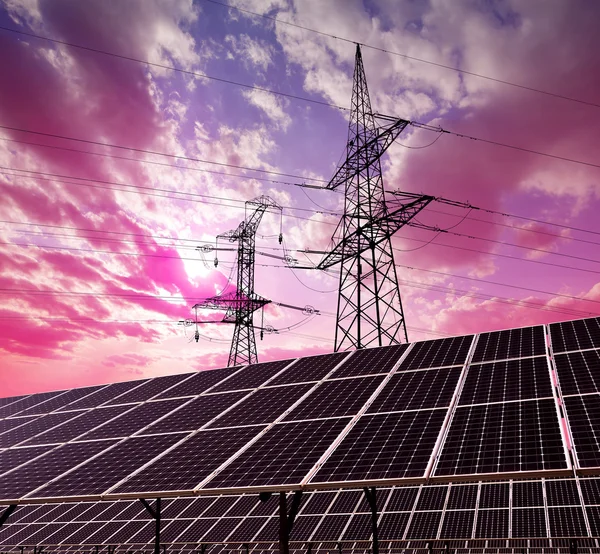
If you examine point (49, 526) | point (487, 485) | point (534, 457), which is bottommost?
point (49, 526)

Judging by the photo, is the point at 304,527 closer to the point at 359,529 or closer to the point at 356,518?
the point at 356,518

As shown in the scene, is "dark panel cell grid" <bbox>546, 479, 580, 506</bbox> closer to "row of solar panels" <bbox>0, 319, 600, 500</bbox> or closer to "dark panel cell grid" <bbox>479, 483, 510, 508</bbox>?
"dark panel cell grid" <bbox>479, 483, 510, 508</bbox>

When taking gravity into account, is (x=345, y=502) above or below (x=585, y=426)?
below

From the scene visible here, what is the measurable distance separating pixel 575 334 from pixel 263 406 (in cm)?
1269

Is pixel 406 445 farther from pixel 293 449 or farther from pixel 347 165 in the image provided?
pixel 347 165

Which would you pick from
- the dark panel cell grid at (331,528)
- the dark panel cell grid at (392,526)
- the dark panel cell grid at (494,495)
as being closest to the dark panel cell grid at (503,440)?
the dark panel cell grid at (392,526)

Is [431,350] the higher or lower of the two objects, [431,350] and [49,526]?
the higher

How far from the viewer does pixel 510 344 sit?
20969 mm

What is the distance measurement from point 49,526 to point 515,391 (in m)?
29.5

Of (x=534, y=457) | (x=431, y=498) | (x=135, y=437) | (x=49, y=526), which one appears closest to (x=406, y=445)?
(x=534, y=457)

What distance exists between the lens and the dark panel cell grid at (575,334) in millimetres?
19073

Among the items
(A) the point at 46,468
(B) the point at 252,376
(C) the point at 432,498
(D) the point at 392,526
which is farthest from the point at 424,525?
(A) the point at 46,468

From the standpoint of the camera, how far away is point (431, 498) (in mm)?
26391

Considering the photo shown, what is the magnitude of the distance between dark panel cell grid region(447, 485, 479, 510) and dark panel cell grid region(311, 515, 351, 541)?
5.31 metres
